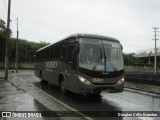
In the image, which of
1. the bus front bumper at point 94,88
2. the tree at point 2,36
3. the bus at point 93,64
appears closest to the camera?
the bus front bumper at point 94,88

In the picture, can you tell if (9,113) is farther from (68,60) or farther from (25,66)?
(25,66)

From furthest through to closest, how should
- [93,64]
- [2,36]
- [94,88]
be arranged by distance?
[2,36], [93,64], [94,88]

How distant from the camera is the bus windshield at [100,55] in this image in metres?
12.0

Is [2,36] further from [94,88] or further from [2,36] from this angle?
[94,88]

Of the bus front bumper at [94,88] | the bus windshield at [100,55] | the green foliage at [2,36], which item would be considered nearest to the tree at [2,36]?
the green foliage at [2,36]

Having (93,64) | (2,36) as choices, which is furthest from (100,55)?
(2,36)

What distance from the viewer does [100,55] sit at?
12227 millimetres

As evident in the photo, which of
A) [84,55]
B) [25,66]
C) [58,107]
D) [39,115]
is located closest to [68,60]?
[84,55]

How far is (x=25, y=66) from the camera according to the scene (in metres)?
75.9

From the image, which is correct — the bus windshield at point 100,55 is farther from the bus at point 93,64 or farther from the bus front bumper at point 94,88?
the bus front bumper at point 94,88

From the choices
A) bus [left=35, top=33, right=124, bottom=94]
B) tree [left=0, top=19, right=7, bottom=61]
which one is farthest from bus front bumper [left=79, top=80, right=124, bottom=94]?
tree [left=0, top=19, right=7, bottom=61]

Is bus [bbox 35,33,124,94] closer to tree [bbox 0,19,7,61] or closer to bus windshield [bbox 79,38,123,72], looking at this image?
bus windshield [bbox 79,38,123,72]

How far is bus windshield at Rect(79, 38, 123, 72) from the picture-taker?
39.3 feet

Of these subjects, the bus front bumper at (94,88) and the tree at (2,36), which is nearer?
the bus front bumper at (94,88)
